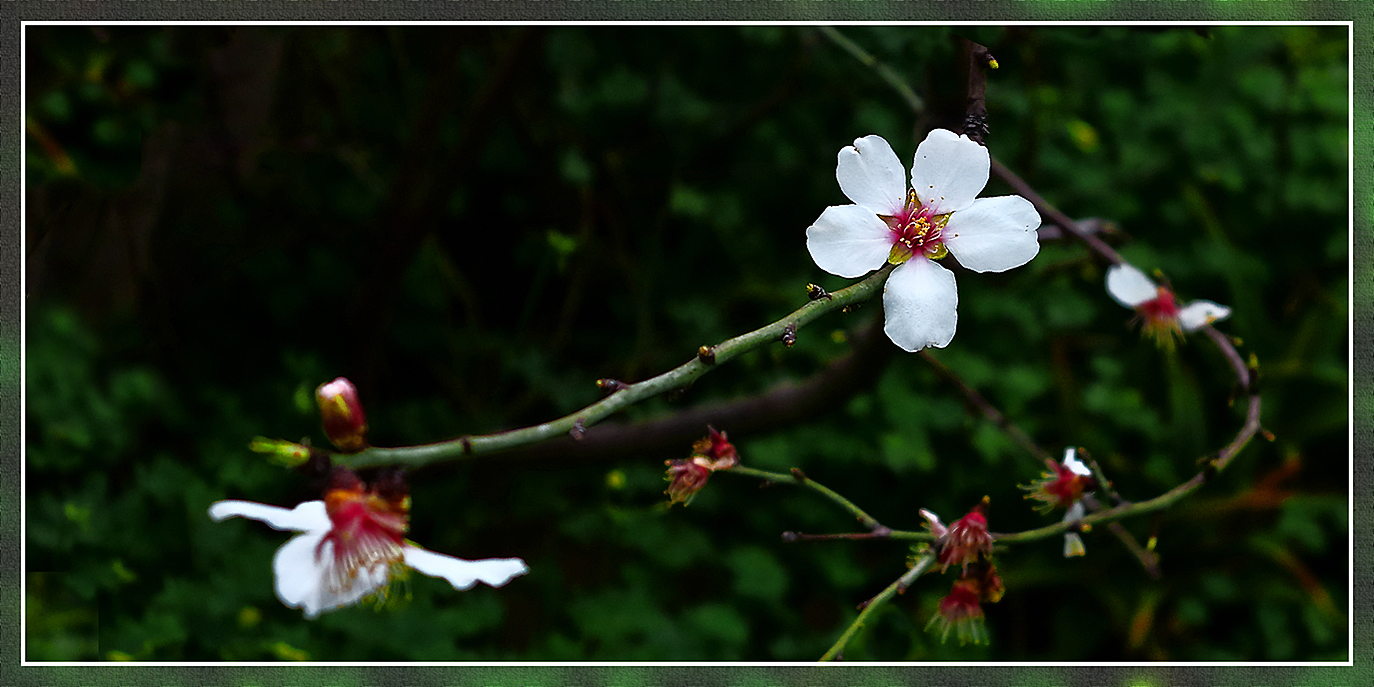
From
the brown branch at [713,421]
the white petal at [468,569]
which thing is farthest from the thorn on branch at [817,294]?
the brown branch at [713,421]

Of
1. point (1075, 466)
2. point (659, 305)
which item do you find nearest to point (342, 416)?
point (1075, 466)

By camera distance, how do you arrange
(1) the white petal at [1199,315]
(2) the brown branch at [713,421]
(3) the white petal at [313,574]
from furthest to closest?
1. (2) the brown branch at [713,421]
2. (1) the white petal at [1199,315]
3. (3) the white petal at [313,574]

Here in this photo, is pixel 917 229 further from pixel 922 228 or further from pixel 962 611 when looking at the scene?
pixel 962 611

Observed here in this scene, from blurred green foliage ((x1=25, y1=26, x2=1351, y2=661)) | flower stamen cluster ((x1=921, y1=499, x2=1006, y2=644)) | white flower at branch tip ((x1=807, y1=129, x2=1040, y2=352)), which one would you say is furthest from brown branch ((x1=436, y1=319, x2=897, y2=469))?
white flower at branch tip ((x1=807, y1=129, x2=1040, y2=352))

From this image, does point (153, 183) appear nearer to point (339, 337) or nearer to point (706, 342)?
point (339, 337)

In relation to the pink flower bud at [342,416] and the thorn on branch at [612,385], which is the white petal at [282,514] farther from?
the thorn on branch at [612,385]
